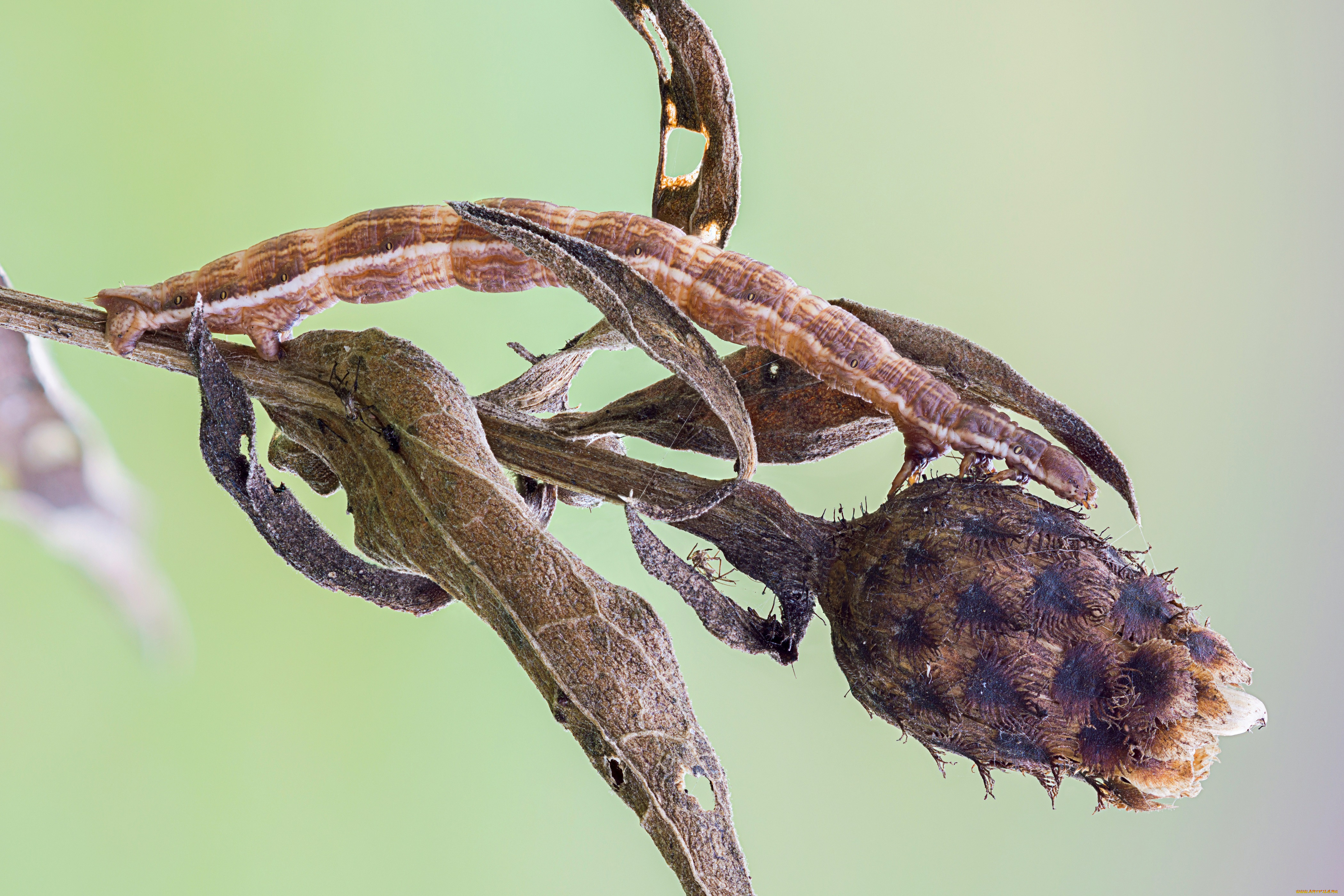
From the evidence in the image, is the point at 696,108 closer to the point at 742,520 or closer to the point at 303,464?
the point at 742,520

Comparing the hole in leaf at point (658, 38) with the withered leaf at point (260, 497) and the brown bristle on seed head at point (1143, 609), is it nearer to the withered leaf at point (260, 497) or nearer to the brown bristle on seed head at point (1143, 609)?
the withered leaf at point (260, 497)

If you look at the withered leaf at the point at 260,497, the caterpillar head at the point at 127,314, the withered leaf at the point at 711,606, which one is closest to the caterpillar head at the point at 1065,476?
the withered leaf at the point at 711,606

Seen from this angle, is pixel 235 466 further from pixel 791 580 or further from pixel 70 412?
pixel 70 412

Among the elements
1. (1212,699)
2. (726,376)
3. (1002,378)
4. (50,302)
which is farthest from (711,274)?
(50,302)

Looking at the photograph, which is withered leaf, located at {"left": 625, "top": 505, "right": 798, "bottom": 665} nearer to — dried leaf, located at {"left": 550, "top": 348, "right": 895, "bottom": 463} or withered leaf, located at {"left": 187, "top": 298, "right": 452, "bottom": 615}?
dried leaf, located at {"left": 550, "top": 348, "right": 895, "bottom": 463}

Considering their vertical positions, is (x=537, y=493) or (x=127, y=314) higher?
(x=127, y=314)

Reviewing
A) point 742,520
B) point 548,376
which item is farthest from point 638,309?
point 548,376
